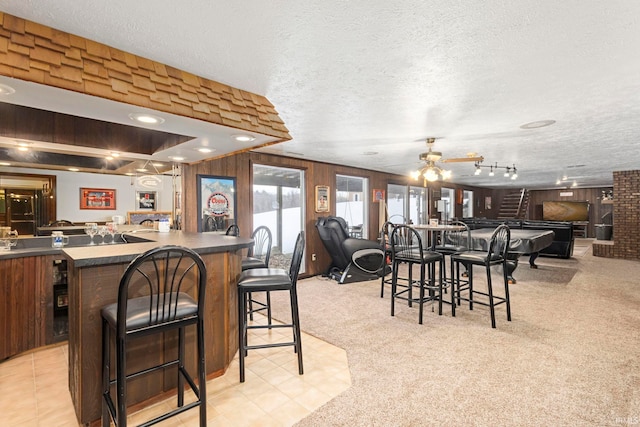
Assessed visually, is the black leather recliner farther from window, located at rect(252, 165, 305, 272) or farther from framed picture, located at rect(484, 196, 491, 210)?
framed picture, located at rect(484, 196, 491, 210)

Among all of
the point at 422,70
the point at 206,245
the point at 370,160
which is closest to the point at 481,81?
the point at 422,70

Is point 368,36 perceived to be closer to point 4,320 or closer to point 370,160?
point 4,320

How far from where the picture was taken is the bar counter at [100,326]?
1.73m

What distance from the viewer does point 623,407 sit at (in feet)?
6.18

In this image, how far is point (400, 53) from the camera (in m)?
1.88

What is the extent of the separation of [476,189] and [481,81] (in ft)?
36.1

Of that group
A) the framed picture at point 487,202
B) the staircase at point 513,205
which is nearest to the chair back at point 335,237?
the framed picture at point 487,202

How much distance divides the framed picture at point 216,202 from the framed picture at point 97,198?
1.29 m

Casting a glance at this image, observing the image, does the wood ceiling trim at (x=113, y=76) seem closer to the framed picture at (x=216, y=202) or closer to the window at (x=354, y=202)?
the framed picture at (x=216, y=202)

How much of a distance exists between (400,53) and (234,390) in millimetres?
2490

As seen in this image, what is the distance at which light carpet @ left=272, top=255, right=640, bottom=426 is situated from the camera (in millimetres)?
1855

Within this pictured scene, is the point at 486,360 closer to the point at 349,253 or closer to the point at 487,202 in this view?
the point at 349,253

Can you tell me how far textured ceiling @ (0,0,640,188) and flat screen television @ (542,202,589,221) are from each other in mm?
11869

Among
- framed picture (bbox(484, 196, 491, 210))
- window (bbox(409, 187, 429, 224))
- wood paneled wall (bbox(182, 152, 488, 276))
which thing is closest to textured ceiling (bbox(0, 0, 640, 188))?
wood paneled wall (bbox(182, 152, 488, 276))
